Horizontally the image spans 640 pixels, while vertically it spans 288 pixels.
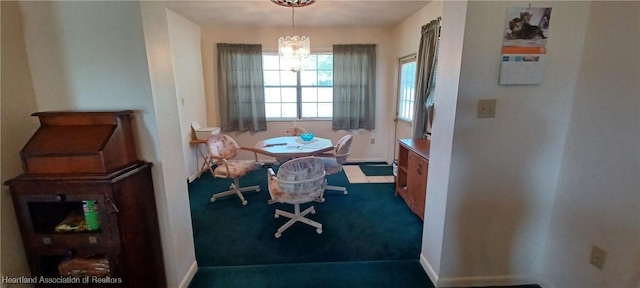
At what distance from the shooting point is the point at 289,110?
16.4ft

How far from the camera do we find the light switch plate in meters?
1.60

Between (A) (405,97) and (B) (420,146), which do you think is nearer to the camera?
(B) (420,146)

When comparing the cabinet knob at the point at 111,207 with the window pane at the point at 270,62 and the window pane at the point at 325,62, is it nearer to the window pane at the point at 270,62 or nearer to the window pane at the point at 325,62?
the window pane at the point at 270,62

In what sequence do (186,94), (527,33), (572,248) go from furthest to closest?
(186,94)
(572,248)
(527,33)

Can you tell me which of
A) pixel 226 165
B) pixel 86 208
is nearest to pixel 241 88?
pixel 226 165

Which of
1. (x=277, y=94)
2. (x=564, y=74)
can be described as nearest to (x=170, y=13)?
(x=277, y=94)

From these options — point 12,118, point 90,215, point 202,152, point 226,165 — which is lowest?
point 202,152

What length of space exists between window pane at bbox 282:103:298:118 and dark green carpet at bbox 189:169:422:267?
5.95 ft

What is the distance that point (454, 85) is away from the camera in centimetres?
161

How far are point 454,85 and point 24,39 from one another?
2.33m

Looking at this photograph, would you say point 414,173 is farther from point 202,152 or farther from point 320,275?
point 202,152

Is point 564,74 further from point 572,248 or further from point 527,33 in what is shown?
point 572,248

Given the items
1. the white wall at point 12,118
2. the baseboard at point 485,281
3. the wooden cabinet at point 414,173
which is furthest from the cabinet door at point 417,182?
the white wall at point 12,118

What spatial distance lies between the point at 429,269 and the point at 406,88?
311 cm
